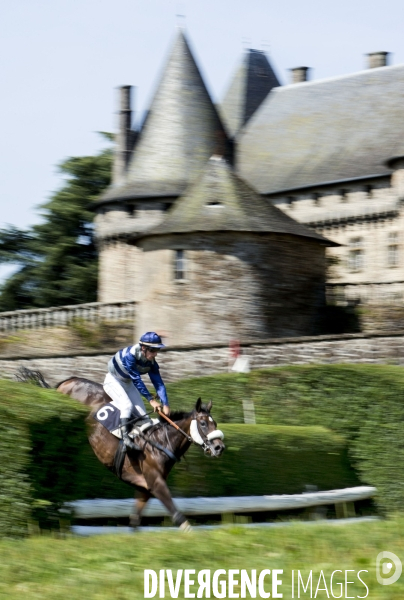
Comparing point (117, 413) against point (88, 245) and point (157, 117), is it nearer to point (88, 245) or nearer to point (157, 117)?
point (157, 117)

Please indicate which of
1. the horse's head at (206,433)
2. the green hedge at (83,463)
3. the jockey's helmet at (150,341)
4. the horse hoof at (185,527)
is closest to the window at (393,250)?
the green hedge at (83,463)

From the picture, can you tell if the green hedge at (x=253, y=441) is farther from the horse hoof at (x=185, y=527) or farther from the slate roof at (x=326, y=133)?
the slate roof at (x=326, y=133)

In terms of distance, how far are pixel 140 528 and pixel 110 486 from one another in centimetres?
117

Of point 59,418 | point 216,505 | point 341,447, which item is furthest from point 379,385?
point 59,418

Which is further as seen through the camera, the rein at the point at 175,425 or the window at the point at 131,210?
the window at the point at 131,210

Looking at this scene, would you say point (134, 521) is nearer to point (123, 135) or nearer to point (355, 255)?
point (355, 255)

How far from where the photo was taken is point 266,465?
17062 mm

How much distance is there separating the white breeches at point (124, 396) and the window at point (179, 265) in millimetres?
24131

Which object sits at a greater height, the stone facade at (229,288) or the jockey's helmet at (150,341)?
the stone facade at (229,288)

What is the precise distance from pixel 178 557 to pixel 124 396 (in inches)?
183

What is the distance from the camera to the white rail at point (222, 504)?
13.1 m

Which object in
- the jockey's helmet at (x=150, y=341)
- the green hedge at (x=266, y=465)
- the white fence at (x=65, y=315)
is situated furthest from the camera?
the white fence at (x=65, y=315)

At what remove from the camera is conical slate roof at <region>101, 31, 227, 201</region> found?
51.2 metres

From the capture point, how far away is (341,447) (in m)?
20.1
